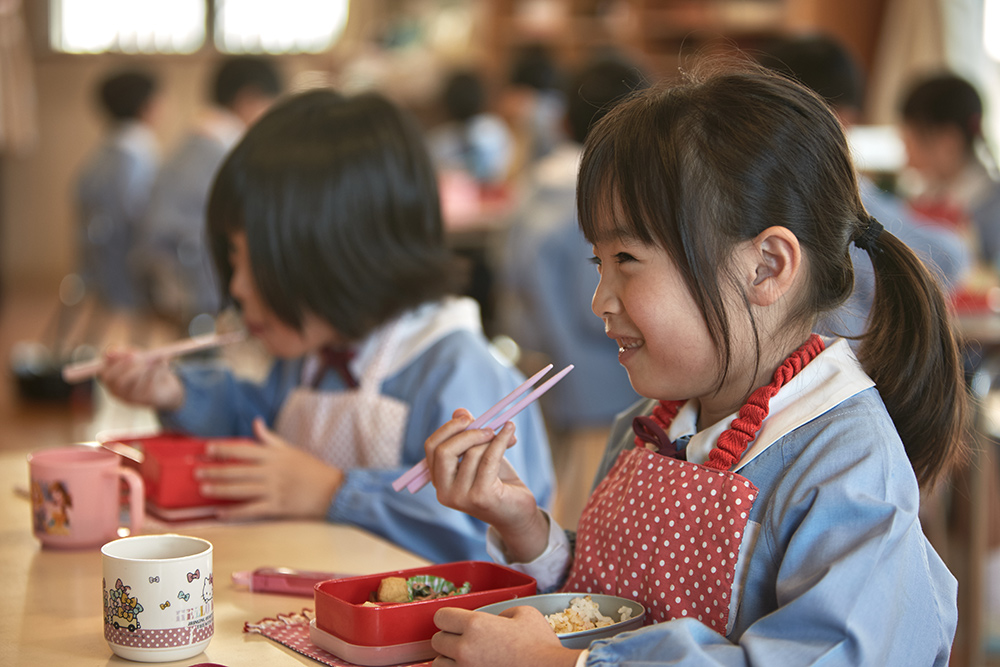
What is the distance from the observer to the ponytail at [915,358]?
84cm

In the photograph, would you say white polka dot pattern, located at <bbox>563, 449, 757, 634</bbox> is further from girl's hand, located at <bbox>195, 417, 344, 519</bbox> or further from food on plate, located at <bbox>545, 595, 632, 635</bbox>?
girl's hand, located at <bbox>195, 417, 344, 519</bbox>

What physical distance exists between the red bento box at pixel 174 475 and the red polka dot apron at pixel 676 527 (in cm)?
51

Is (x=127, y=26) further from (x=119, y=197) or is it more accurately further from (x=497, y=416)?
(x=497, y=416)

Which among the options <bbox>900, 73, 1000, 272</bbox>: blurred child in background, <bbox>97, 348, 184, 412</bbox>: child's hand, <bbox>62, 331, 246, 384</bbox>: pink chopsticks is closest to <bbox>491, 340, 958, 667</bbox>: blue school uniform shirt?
<bbox>62, 331, 246, 384</bbox>: pink chopsticks

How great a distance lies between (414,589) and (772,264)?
0.39 meters

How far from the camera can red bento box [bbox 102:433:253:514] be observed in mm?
1204

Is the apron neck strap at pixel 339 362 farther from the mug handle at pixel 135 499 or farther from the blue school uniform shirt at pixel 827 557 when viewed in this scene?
the blue school uniform shirt at pixel 827 557

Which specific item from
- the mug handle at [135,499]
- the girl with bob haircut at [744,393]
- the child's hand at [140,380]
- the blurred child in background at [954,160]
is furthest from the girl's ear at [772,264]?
the blurred child in background at [954,160]

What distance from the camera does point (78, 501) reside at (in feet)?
3.48

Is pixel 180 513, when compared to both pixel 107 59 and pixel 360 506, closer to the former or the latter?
pixel 360 506

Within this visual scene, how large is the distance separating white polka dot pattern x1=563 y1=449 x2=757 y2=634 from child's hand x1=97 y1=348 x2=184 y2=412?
0.79 meters

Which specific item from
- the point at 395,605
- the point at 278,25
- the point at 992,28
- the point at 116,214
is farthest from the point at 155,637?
the point at 278,25

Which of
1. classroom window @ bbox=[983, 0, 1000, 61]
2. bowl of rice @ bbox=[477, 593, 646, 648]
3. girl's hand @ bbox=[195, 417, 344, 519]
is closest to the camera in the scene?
bowl of rice @ bbox=[477, 593, 646, 648]

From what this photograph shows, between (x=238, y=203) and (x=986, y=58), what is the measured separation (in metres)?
4.55
